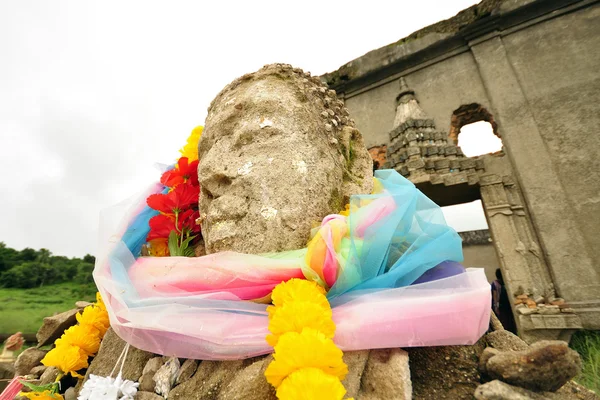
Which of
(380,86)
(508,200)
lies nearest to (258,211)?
(508,200)

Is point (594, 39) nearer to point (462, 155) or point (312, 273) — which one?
point (462, 155)

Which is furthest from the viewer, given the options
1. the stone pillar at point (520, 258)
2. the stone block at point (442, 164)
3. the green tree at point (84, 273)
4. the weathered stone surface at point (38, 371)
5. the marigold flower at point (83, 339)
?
the green tree at point (84, 273)

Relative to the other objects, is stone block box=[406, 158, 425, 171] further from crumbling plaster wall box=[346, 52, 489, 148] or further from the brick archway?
crumbling plaster wall box=[346, 52, 489, 148]

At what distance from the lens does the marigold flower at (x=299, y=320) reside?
788 mm

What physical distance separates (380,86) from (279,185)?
621cm

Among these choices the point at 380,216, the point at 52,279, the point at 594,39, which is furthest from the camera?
the point at 52,279

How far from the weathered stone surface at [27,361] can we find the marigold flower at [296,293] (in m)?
1.81

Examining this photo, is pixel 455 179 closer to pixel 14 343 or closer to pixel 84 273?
pixel 14 343

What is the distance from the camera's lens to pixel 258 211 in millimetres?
1204

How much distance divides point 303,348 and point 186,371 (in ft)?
1.81

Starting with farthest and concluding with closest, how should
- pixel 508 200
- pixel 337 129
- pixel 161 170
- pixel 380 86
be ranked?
pixel 380 86 → pixel 508 200 → pixel 161 170 → pixel 337 129

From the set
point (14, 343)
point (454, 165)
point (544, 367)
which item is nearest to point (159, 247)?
point (544, 367)

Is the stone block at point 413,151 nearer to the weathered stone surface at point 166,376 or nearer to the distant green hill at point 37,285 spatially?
the weathered stone surface at point 166,376

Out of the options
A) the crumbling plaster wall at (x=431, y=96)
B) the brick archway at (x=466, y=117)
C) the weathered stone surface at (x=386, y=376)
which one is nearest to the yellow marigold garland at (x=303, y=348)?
the weathered stone surface at (x=386, y=376)
